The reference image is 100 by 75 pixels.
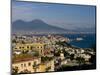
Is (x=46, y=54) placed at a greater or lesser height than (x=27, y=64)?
greater

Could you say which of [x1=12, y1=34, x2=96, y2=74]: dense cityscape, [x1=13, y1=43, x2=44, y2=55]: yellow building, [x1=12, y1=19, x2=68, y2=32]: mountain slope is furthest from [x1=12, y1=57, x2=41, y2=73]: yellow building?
[x1=12, y1=19, x2=68, y2=32]: mountain slope

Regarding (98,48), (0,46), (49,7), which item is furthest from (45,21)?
(98,48)

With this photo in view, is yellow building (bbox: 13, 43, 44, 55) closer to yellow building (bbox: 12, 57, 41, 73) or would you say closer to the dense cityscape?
the dense cityscape

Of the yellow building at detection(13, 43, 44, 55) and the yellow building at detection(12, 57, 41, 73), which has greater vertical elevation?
the yellow building at detection(13, 43, 44, 55)

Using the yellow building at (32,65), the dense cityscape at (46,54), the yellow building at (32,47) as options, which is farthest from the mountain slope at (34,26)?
the yellow building at (32,65)

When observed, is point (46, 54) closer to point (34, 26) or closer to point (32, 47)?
point (32, 47)

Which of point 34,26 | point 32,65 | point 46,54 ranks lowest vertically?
point 32,65

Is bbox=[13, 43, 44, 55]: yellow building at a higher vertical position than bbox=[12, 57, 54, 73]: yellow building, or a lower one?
higher

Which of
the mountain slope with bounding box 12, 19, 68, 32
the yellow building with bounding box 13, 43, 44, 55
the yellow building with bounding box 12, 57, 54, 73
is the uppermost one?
the mountain slope with bounding box 12, 19, 68, 32

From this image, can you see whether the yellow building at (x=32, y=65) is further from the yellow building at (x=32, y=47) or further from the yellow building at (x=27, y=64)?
the yellow building at (x=32, y=47)

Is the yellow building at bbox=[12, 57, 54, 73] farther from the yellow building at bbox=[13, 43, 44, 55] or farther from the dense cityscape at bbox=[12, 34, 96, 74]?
the yellow building at bbox=[13, 43, 44, 55]

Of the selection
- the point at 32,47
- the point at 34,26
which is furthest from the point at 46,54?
the point at 34,26
